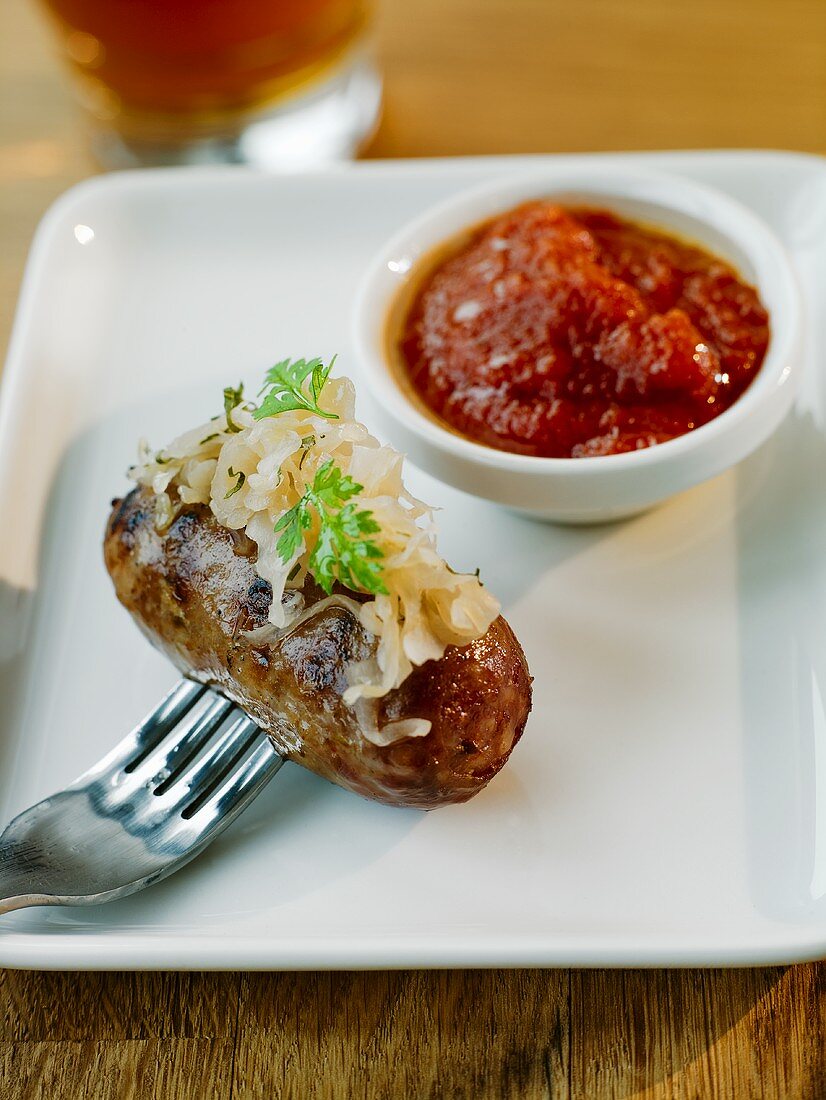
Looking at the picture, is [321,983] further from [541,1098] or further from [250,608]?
[250,608]

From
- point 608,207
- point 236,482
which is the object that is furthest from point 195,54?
point 236,482

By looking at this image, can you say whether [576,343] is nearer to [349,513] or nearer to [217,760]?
[349,513]

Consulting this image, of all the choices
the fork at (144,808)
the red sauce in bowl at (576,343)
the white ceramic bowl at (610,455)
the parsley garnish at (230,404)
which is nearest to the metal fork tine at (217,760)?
the fork at (144,808)

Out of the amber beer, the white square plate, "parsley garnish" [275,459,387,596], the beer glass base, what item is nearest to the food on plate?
"parsley garnish" [275,459,387,596]

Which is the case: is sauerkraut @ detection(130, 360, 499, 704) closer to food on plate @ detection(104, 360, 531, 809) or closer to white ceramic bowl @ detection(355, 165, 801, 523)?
food on plate @ detection(104, 360, 531, 809)

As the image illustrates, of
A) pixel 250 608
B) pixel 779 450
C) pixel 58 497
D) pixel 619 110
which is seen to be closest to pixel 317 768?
pixel 250 608

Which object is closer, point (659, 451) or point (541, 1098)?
point (541, 1098)
